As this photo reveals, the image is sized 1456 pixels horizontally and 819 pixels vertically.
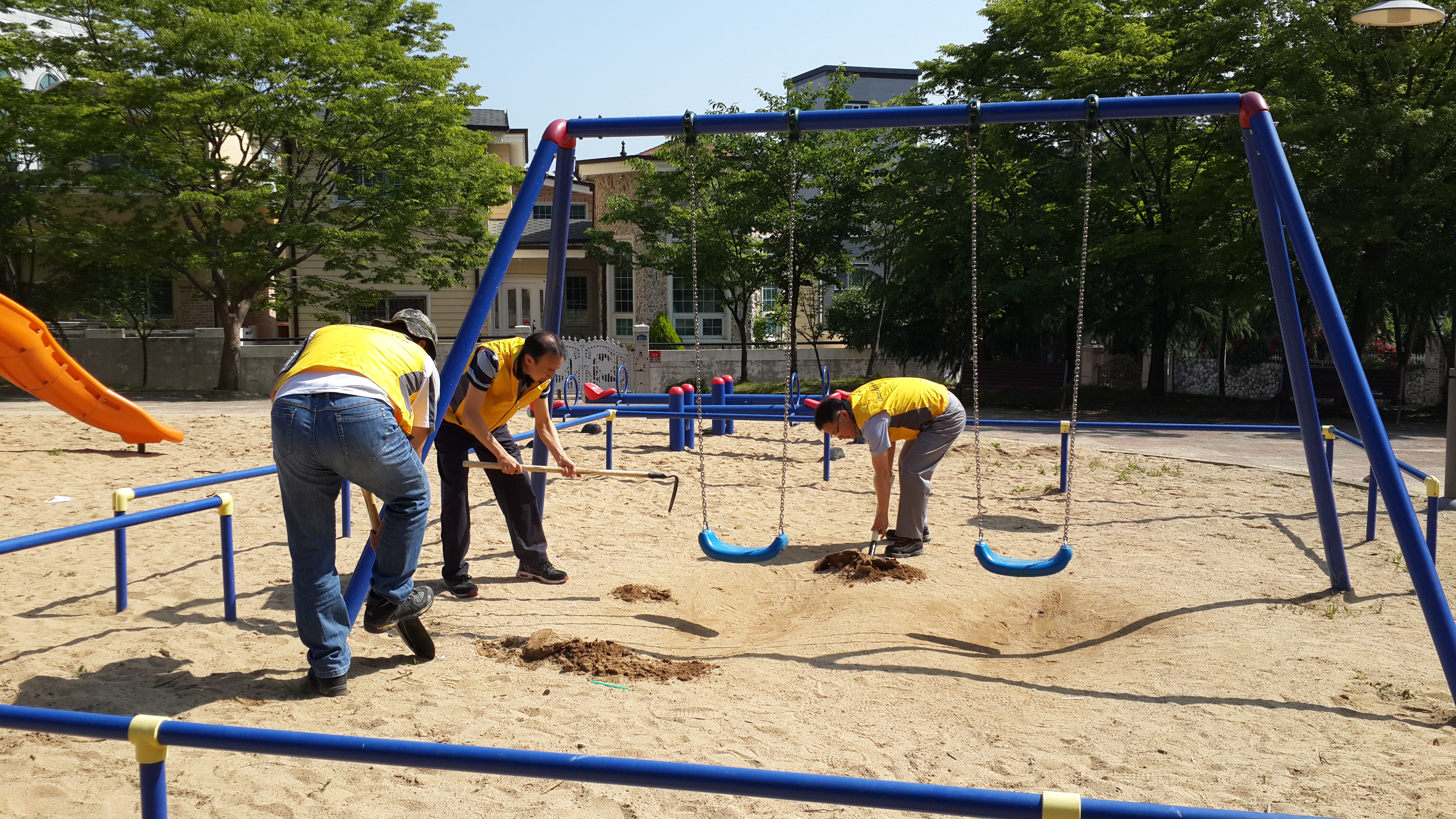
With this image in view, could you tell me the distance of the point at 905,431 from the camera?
6.56 metres

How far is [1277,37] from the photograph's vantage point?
1720 cm

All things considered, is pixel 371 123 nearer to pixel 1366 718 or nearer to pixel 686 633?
pixel 686 633

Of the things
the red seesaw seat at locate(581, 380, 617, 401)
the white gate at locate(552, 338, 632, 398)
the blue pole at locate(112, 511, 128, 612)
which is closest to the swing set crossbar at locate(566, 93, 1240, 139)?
the blue pole at locate(112, 511, 128, 612)

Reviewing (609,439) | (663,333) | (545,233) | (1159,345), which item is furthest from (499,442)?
(545,233)

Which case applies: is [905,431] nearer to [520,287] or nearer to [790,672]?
[790,672]

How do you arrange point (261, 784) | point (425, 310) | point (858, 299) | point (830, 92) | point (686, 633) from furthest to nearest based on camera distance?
point (425, 310) → point (858, 299) → point (830, 92) → point (686, 633) → point (261, 784)

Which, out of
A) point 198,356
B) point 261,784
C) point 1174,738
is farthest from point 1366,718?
point 198,356

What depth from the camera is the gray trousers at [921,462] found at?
21.6ft

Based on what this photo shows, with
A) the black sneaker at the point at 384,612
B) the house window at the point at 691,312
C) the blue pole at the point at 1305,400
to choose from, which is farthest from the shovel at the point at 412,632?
the house window at the point at 691,312

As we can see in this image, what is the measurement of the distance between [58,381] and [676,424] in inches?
255

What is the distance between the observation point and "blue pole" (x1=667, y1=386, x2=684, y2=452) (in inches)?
481

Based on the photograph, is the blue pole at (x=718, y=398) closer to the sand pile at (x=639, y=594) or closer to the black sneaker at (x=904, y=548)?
the black sneaker at (x=904, y=548)

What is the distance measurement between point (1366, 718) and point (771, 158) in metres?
21.3

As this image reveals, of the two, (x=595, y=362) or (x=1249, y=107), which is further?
(x=595, y=362)
